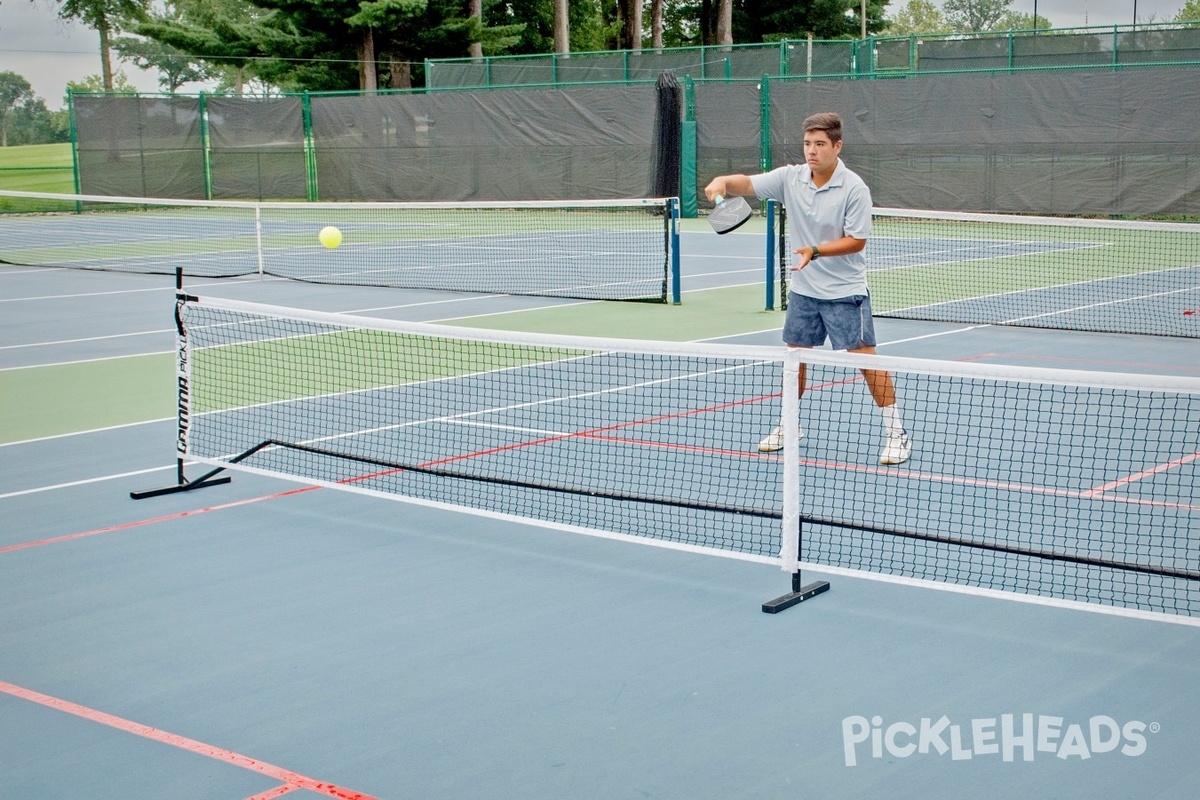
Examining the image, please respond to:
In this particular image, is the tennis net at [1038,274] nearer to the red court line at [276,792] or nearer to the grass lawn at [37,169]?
the red court line at [276,792]

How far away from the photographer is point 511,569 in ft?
17.7

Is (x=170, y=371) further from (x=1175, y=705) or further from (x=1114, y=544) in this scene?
(x=1175, y=705)

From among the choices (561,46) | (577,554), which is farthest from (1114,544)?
(561,46)

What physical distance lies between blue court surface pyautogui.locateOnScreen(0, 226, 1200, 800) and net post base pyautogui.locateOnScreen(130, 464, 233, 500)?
42mm

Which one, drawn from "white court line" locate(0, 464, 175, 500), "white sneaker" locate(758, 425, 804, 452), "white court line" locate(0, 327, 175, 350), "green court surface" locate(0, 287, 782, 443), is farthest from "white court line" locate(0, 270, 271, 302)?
"white sneaker" locate(758, 425, 804, 452)

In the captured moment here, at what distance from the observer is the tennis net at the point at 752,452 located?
519cm

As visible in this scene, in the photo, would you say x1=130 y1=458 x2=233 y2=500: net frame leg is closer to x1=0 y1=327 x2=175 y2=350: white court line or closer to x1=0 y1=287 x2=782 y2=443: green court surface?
x1=0 y1=287 x2=782 y2=443: green court surface

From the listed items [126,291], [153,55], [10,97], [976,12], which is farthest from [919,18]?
[126,291]

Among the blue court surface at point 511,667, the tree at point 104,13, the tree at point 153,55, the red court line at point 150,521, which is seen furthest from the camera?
the tree at point 153,55

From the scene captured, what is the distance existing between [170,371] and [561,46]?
1155 inches

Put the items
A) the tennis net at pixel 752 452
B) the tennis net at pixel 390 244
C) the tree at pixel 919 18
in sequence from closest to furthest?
the tennis net at pixel 752 452 < the tennis net at pixel 390 244 < the tree at pixel 919 18

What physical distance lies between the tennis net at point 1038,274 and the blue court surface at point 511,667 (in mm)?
2575

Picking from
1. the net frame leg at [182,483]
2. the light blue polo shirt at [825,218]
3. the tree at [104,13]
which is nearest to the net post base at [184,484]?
the net frame leg at [182,483]

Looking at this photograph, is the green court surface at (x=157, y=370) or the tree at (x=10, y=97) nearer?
the green court surface at (x=157, y=370)
